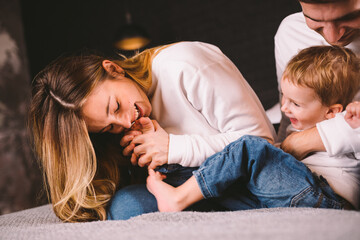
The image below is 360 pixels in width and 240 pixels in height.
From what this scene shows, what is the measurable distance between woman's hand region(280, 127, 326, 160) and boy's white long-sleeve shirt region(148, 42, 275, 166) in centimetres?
7

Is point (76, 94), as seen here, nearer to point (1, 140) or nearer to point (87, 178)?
point (87, 178)

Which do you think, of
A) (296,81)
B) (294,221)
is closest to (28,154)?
(296,81)

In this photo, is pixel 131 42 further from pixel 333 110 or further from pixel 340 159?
pixel 340 159

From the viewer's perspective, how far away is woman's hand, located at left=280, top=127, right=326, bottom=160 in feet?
3.24

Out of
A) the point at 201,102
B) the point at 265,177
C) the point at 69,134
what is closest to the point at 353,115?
the point at 265,177

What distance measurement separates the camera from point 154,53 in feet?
3.95

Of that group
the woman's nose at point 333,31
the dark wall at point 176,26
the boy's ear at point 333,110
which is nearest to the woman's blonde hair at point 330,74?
the boy's ear at point 333,110

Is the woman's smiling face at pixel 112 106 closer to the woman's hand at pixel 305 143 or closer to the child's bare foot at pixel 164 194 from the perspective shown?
the child's bare foot at pixel 164 194

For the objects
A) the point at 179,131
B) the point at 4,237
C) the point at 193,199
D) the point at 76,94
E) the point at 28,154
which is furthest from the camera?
the point at 28,154

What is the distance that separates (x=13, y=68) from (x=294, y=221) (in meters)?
2.05

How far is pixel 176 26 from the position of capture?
8.36 feet

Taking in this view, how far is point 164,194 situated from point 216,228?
34cm

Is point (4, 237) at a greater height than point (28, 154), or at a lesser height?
A: greater

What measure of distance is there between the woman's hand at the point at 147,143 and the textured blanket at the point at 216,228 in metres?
0.27
